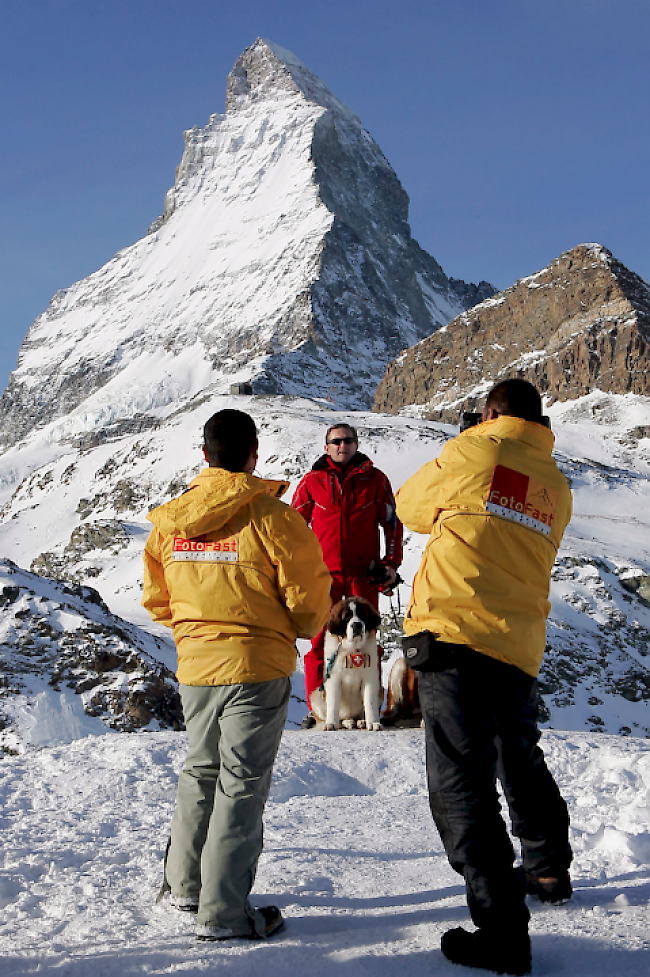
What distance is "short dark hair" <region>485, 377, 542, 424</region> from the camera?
2.88 metres

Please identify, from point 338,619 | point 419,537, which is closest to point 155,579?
point 338,619

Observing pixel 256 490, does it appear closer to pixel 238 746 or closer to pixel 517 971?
pixel 238 746

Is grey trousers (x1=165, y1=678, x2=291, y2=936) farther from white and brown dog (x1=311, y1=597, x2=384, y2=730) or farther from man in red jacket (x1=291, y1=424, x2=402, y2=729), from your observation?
man in red jacket (x1=291, y1=424, x2=402, y2=729)

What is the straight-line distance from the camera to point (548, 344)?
71.3 metres

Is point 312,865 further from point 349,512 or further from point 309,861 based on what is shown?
point 349,512

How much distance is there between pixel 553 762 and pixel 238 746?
3396 mm

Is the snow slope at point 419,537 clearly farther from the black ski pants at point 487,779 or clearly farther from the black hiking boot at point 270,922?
the black ski pants at point 487,779

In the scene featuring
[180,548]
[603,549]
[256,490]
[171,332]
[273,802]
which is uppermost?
[171,332]

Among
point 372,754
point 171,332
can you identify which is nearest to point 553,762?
point 372,754

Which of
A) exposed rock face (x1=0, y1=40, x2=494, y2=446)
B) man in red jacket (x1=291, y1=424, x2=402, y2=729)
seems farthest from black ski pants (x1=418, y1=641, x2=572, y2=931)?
exposed rock face (x1=0, y1=40, x2=494, y2=446)

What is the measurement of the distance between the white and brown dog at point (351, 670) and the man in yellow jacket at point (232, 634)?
3.18 m

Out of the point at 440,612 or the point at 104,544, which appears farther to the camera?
the point at 104,544

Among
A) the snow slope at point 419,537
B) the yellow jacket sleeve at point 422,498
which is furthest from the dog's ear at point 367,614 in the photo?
the snow slope at point 419,537

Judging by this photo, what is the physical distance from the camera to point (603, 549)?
25.8 meters
